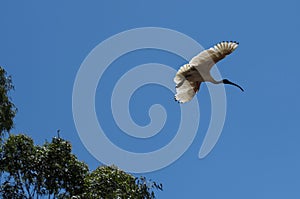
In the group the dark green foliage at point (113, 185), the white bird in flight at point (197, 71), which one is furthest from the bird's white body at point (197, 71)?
the dark green foliage at point (113, 185)

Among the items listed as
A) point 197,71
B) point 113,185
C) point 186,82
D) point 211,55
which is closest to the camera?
point 211,55

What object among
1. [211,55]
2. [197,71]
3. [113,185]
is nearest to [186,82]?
[197,71]

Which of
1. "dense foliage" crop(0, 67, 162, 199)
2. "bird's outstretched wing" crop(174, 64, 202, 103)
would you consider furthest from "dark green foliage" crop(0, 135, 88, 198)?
"bird's outstretched wing" crop(174, 64, 202, 103)

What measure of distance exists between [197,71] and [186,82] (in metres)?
0.47

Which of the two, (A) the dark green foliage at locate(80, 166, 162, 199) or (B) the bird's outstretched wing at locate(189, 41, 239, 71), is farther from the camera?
(A) the dark green foliage at locate(80, 166, 162, 199)

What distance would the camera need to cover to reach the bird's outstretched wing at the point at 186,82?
10.9 metres

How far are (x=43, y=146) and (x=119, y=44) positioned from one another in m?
5.87

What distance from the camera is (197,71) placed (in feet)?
35.4

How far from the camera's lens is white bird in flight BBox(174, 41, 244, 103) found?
1061cm

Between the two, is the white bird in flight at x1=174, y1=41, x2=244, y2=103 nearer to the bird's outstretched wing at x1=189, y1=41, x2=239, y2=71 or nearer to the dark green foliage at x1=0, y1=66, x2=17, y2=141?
the bird's outstretched wing at x1=189, y1=41, x2=239, y2=71

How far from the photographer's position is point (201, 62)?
10578 mm

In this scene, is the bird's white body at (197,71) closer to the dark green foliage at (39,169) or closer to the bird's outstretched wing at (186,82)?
the bird's outstretched wing at (186,82)

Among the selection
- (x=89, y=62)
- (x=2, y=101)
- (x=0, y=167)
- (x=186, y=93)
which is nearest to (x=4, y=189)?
(x=0, y=167)

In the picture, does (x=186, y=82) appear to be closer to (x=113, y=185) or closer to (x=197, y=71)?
(x=197, y=71)
